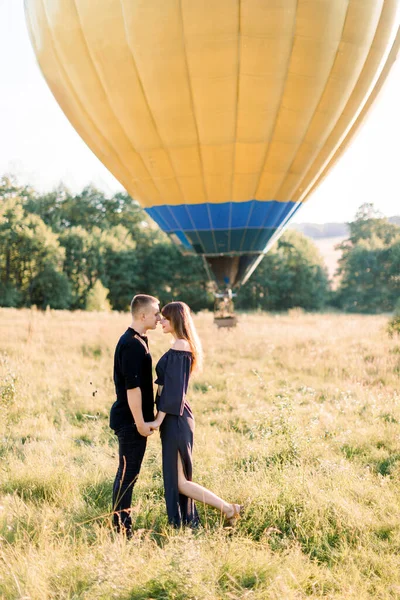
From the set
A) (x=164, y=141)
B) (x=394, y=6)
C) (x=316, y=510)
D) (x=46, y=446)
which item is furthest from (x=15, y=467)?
(x=394, y=6)

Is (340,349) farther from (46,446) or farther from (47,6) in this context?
(47,6)

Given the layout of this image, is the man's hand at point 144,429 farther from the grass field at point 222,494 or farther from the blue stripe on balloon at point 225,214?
the blue stripe on balloon at point 225,214

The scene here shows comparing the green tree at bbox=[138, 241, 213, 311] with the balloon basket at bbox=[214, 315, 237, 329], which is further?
the green tree at bbox=[138, 241, 213, 311]

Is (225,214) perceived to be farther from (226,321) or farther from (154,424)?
(154,424)

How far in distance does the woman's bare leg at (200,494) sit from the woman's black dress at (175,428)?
3 centimetres

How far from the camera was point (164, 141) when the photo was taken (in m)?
8.65

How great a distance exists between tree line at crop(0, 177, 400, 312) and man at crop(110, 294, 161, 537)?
2784 centimetres

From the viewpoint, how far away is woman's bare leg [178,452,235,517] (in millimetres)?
3203

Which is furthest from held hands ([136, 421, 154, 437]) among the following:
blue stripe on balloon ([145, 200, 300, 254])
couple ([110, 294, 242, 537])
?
blue stripe on balloon ([145, 200, 300, 254])

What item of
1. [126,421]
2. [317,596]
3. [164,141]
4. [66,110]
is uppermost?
[66,110]

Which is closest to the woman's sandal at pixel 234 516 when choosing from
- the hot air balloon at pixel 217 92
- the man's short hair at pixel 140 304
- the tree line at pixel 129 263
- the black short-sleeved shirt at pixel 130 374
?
the black short-sleeved shirt at pixel 130 374

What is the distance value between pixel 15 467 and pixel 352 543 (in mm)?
2355

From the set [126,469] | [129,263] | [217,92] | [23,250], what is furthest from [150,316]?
[129,263]

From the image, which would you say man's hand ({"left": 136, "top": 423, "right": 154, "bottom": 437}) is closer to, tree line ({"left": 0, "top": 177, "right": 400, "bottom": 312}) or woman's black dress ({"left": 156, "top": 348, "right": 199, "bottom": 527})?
woman's black dress ({"left": 156, "top": 348, "right": 199, "bottom": 527})
